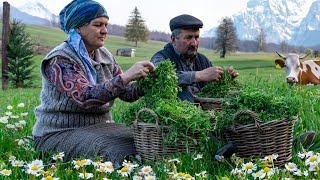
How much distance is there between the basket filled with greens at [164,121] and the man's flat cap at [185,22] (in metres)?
1.67

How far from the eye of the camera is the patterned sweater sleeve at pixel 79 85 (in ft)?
12.8

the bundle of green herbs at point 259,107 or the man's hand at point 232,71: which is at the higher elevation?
the man's hand at point 232,71

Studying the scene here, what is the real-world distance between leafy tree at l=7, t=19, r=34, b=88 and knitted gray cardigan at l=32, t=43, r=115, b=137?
65.4 ft

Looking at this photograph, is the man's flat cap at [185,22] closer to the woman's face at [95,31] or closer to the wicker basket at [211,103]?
the wicker basket at [211,103]

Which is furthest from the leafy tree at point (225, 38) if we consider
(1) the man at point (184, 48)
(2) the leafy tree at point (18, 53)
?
(1) the man at point (184, 48)

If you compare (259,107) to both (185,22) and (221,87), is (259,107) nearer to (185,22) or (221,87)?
(221,87)

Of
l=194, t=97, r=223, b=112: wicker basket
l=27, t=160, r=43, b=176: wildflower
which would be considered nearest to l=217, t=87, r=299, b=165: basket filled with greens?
l=194, t=97, r=223, b=112: wicker basket

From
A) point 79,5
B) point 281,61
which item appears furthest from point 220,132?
point 281,61

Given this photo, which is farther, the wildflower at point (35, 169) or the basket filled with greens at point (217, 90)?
the basket filled with greens at point (217, 90)

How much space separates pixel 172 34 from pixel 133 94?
4.75 feet

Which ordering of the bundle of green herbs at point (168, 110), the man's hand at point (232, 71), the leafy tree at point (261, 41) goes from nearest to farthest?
the bundle of green herbs at point (168, 110), the man's hand at point (232, 71), the leafy tree at point (261, 41)

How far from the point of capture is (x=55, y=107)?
439 cm

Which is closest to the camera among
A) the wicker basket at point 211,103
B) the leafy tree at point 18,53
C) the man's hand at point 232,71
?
the wicker basket at point 211,103

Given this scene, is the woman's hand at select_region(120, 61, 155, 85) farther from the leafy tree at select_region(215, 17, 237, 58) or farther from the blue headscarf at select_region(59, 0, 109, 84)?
the leafy tree at select_region(215, 17, 237, 58)
